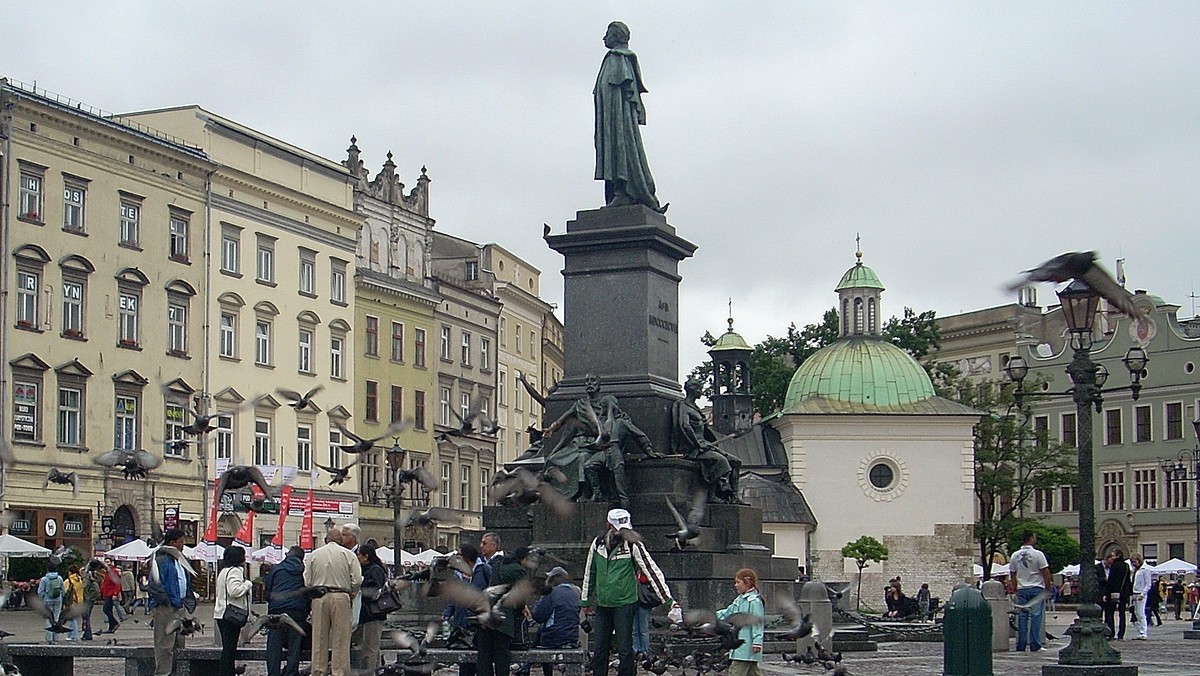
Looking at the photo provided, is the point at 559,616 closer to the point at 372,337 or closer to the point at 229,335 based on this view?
the point at 229,335

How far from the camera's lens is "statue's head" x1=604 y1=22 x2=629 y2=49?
24.7 m

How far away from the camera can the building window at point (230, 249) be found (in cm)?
5609

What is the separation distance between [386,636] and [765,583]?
4.58 metres

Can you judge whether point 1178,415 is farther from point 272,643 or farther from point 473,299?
point 272,643

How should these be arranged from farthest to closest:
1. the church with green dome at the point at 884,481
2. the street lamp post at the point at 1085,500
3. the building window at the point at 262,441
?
1. the church with green dome at the point at 884,481
2. the building window at the point at 262,441
3. the street lamp post at the point at 1085,500

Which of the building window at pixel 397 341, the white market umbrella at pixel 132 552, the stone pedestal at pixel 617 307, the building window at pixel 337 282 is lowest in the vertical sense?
the white market umbrella at pixel 132 552

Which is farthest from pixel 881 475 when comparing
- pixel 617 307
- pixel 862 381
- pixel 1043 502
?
pixel 617 307

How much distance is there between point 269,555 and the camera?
4584 cm

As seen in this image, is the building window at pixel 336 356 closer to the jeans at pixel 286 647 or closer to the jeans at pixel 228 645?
the jeans at pixel 228 645

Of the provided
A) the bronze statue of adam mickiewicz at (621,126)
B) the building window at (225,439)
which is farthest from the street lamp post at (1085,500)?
the building window at (225,439)

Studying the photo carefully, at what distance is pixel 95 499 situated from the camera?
4903 centimetres

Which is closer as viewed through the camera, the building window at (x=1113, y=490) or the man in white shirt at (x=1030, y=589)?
the man in white shirt at (x=1030, y=589)

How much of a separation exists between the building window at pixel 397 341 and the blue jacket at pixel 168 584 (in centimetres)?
4852

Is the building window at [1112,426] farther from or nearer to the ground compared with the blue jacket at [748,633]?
farther from the ground
